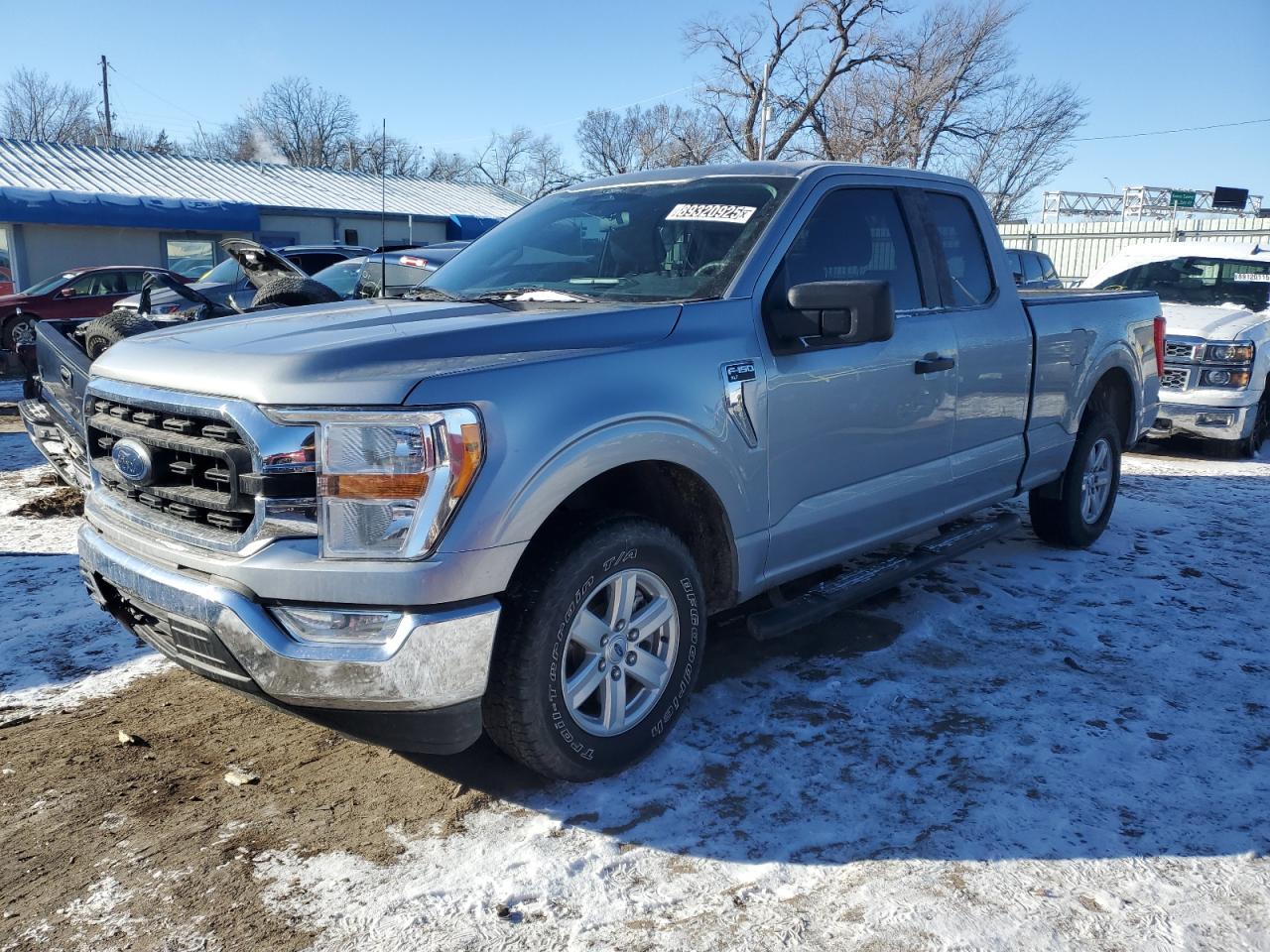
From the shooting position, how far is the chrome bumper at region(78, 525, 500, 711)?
263 centimetres

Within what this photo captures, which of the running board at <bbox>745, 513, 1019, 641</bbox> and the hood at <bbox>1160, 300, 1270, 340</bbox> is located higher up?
the hood at <bbox>1160, 300, 1270, 340</bbox>

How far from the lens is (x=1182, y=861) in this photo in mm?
2805

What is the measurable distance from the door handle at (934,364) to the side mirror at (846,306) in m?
0.71

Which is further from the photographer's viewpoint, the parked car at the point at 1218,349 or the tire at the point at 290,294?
the parked car at the point at 1218,349

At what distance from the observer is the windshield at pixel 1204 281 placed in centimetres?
1021

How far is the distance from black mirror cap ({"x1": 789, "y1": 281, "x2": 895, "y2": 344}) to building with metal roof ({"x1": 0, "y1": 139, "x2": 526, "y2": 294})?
15655 millimetres

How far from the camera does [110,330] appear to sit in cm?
520

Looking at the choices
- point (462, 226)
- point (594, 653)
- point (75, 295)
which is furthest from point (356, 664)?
point (462, 226)

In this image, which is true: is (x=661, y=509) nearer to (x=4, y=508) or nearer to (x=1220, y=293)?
(x=4, y=508)

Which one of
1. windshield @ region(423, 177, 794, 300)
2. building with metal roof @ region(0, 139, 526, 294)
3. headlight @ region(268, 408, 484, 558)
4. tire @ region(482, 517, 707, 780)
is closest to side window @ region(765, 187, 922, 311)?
windshield @ region(423, 177, 794, 300)

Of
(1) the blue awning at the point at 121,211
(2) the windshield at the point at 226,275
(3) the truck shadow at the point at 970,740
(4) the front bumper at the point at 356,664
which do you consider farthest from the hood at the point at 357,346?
(1) the blue awning at the point at 121,211

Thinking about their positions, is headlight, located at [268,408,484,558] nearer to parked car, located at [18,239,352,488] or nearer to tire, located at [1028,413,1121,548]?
parked car, located at [18,239,352,488]

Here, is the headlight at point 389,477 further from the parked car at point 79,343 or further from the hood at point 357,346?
the parked car at point 79,343

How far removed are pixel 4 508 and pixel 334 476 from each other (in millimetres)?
5334
